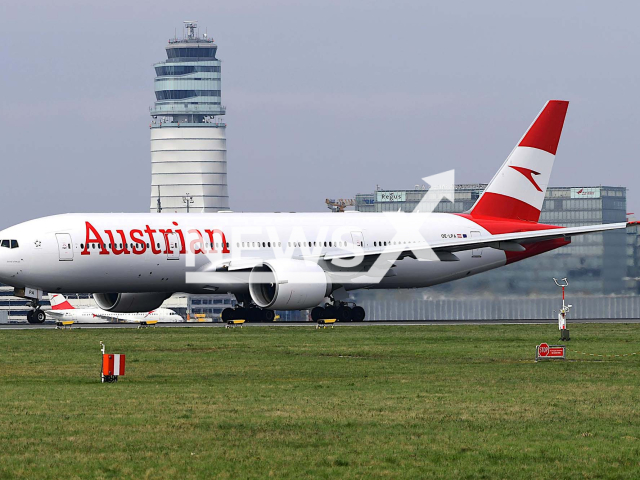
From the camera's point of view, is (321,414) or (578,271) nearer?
(321,414)

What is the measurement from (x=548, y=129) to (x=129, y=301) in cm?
2065

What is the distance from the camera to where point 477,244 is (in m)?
48.4

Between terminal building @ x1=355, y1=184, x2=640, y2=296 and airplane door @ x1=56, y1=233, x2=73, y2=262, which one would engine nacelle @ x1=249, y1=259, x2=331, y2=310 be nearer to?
airplane door @ x1=56, y1=233, x2=73, y2=262

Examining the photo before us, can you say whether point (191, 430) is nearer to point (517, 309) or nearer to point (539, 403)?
point (539, 403)

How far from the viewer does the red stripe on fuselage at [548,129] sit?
53.9 m

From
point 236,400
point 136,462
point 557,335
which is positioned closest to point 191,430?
point 136,462

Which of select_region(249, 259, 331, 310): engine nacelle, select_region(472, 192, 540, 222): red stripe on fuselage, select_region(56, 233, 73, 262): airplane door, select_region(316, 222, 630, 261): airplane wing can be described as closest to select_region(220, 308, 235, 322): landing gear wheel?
select_region(249, 259, 331, 310): engine nacelle

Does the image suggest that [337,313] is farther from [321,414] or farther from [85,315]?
[85,315]

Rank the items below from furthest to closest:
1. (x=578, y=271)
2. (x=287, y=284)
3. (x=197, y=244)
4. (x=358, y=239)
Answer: (x=578, y=271) < (x=358, y=239) < (x=197, y=244) < (x=287, y=284)

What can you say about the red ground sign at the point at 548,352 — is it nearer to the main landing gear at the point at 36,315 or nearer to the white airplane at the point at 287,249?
the white airplane at the point at 287,249

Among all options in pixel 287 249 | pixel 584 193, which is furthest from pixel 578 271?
pixel 584 193

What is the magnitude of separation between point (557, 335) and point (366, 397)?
18.9m

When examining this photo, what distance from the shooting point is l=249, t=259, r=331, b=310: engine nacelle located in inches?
1785

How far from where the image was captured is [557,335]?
3778 centimetres
